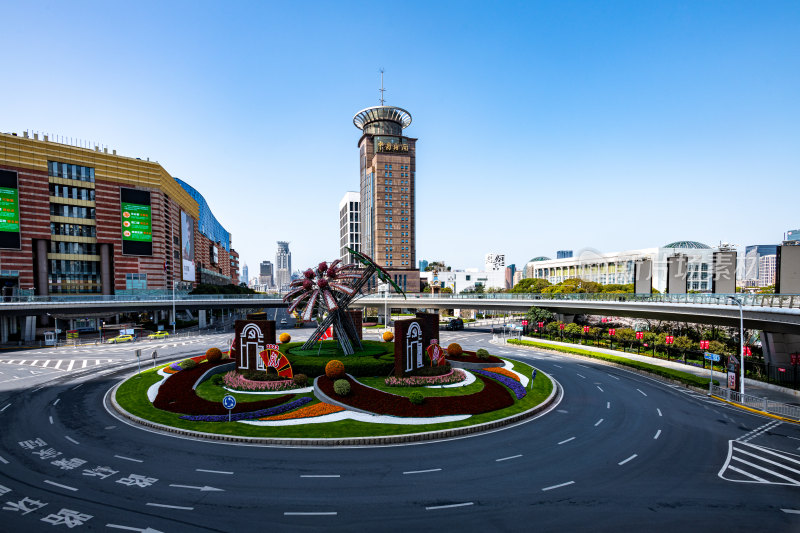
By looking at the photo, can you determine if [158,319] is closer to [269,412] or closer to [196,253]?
[196,253]

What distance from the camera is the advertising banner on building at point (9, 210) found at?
66.8m

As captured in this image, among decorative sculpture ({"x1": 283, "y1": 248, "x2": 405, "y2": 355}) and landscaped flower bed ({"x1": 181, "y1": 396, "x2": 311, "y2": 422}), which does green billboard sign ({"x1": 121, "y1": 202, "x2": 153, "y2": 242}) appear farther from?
landscaped flower bed ({"x1": 181, "y1": 396, "x2": 311, "y2": 422})

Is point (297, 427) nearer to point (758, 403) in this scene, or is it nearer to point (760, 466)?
point (760, 466)

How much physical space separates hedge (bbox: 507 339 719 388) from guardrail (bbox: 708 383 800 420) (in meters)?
1.53

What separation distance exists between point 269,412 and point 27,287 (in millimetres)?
75441

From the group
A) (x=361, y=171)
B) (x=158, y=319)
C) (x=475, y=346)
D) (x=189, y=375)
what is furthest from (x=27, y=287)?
(x=361, y=171)

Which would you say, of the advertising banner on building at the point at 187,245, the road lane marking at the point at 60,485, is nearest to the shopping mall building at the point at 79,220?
the advertising banner on building at the point at 187,245

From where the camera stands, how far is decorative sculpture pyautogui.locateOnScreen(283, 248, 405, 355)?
32938 mm

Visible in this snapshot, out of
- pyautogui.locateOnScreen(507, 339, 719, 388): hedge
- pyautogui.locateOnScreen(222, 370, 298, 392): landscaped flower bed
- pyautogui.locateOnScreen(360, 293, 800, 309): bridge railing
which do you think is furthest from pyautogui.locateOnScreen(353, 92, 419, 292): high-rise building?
pyautogui.locateOnScreen(222, 370, 298, 392): landscaped flower bed

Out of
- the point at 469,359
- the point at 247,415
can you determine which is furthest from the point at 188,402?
the point at 469,359

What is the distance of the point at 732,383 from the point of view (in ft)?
105

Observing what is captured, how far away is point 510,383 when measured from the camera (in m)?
32.8

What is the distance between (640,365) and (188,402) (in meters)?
44.7

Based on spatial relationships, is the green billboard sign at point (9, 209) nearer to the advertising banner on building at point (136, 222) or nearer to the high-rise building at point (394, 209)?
the advertising banner on building at point (136, 222)
